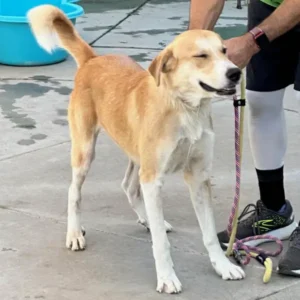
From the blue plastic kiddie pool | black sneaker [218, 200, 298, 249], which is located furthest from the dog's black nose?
the blue plastic kiddie pool

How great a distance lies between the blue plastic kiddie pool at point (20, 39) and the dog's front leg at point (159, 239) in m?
4.40

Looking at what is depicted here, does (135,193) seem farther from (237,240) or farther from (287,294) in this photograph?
(287,294)

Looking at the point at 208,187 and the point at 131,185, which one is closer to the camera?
the point at 208,187

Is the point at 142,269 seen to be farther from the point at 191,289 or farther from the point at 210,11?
the point at 210,11

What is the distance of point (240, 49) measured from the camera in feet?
11.2

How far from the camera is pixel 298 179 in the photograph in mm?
4992

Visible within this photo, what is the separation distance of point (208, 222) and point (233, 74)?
886 millimetres

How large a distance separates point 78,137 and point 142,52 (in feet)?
14.6

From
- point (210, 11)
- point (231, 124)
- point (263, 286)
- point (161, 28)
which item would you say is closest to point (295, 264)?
point (263, 286)

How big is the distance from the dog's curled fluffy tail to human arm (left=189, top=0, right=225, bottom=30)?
0.72 m

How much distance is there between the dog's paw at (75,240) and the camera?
4047 mm

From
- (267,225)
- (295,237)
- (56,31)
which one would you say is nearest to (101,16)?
(56,31)

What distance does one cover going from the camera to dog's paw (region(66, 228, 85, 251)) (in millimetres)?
4047

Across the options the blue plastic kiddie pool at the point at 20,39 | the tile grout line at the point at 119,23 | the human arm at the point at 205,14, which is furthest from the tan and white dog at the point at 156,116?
the tile grout line at the point at 119,23
